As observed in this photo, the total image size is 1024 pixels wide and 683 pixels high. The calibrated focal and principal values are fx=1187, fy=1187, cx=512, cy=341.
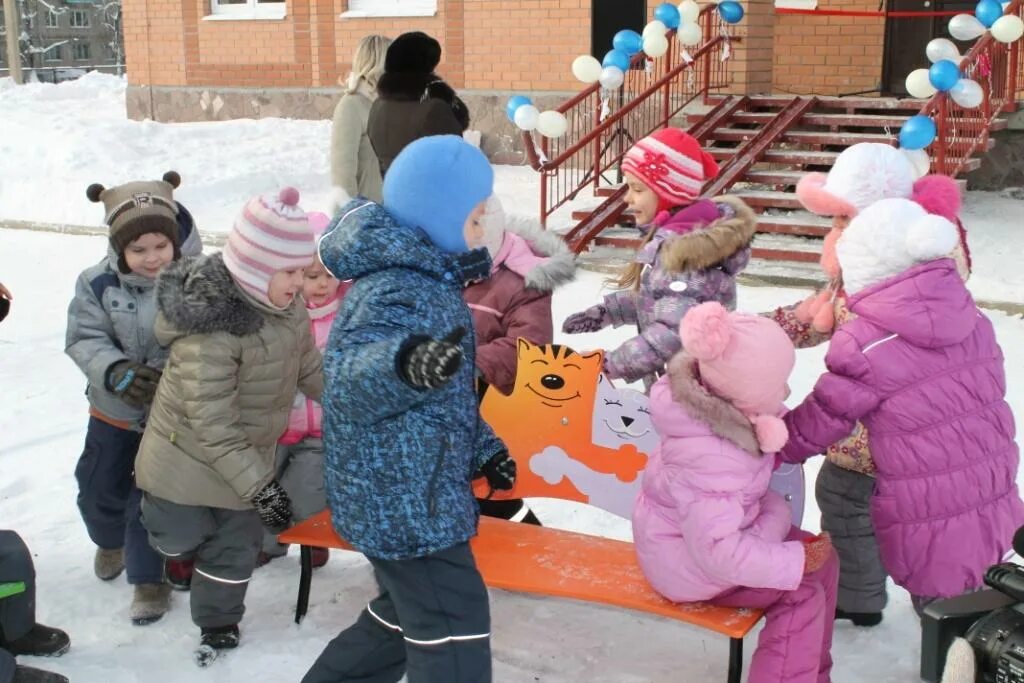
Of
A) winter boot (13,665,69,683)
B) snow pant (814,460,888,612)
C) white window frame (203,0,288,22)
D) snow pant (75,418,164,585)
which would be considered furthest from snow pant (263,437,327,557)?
white window frame (203,0,288,22)

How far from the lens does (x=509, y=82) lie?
557 inches

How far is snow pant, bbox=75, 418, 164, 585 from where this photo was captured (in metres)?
3.91

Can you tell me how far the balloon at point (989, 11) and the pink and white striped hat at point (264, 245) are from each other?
773 centimetres

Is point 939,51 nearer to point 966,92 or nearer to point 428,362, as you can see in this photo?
point 966,92

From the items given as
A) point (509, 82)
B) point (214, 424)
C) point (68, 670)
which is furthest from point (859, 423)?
point (509, 82)

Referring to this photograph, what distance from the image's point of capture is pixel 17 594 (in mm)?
3445

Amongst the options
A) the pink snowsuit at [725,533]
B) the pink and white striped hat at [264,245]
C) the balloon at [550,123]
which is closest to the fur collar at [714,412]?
the pink snowsuit at [725,533]

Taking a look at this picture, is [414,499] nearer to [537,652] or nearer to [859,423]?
[537,652]

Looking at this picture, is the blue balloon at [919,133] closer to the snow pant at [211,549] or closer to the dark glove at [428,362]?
the snow pant at [211,549]

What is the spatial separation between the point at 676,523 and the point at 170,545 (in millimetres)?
1541

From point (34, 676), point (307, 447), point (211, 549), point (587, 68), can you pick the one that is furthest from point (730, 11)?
point (34, 676)

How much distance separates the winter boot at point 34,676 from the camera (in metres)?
3.33

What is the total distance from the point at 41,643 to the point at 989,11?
8528mm

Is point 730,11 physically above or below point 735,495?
above
